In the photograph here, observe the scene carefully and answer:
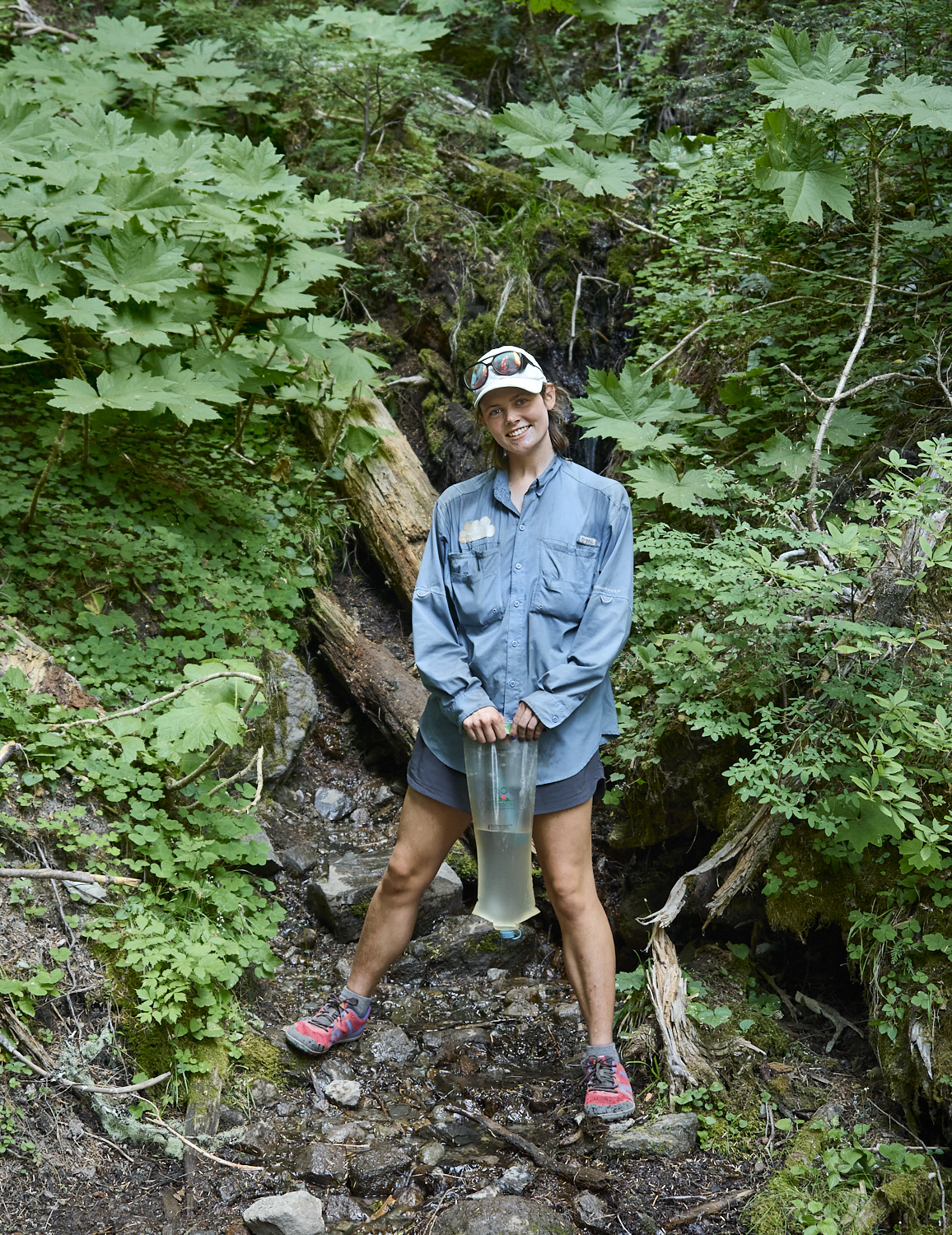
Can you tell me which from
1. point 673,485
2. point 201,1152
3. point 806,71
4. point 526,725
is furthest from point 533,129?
point 201,1152

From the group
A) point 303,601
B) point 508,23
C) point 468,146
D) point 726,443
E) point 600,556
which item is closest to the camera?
point 600,556

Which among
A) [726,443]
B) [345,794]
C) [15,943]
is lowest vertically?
[345,794]

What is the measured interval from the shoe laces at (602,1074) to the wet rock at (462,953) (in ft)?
3.17

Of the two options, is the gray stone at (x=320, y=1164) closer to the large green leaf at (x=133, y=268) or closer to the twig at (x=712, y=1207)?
the twig at (x=712, y=1207)

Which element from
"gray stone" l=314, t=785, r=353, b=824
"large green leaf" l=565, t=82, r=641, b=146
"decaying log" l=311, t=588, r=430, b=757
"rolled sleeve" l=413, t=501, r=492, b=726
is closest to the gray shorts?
"rolled sleeve" l=413, t=501, r=492, b=726

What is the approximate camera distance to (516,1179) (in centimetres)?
257

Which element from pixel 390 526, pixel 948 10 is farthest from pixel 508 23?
Answer: pixel 390 526

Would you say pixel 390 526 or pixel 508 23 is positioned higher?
pixel 508 23

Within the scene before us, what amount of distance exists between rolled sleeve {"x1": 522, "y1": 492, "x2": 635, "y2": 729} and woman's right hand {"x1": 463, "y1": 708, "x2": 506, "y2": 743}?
11 cm

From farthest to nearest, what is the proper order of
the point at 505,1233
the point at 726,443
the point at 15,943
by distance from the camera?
the point at 726,443 → the point at 15,943 → the point at 505,1233

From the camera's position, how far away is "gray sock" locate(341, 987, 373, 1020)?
3135mm

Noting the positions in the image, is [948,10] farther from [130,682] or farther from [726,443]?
[130,682]

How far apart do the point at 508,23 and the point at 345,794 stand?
7.33 meters

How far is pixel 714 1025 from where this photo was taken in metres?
2.91
